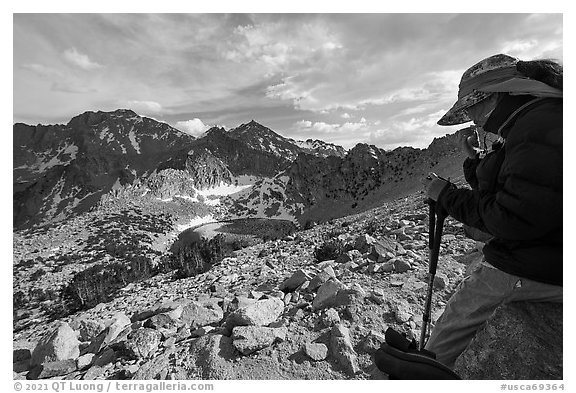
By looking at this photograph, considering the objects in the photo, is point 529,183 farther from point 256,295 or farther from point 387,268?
point 256,295

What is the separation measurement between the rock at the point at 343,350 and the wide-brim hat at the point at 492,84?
9.61 feet

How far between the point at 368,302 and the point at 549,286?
2.91m

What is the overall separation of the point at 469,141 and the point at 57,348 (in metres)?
6.82

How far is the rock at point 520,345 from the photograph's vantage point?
8.37 ft

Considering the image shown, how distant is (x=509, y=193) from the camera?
1986mm

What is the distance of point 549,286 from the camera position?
244 centimetres

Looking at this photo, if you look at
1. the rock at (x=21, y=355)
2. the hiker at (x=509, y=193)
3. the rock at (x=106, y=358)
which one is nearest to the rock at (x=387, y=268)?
the hiker at (x=509, y=193)

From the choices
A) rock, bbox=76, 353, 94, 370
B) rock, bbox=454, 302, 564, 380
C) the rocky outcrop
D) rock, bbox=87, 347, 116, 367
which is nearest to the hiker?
rock, bbox=454, 302, 564, 380

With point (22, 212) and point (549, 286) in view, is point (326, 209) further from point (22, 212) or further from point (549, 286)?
point (22, 212)

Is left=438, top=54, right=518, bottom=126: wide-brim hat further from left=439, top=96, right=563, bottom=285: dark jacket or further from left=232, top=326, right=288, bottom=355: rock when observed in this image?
left=232, top=326, right=288, bottom=355: rock

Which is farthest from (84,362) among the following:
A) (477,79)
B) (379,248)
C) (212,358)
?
(379,248)

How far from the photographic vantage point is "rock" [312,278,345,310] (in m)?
5.14

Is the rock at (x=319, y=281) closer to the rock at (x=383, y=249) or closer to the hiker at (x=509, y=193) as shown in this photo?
the rock at (x=383, y=249)
